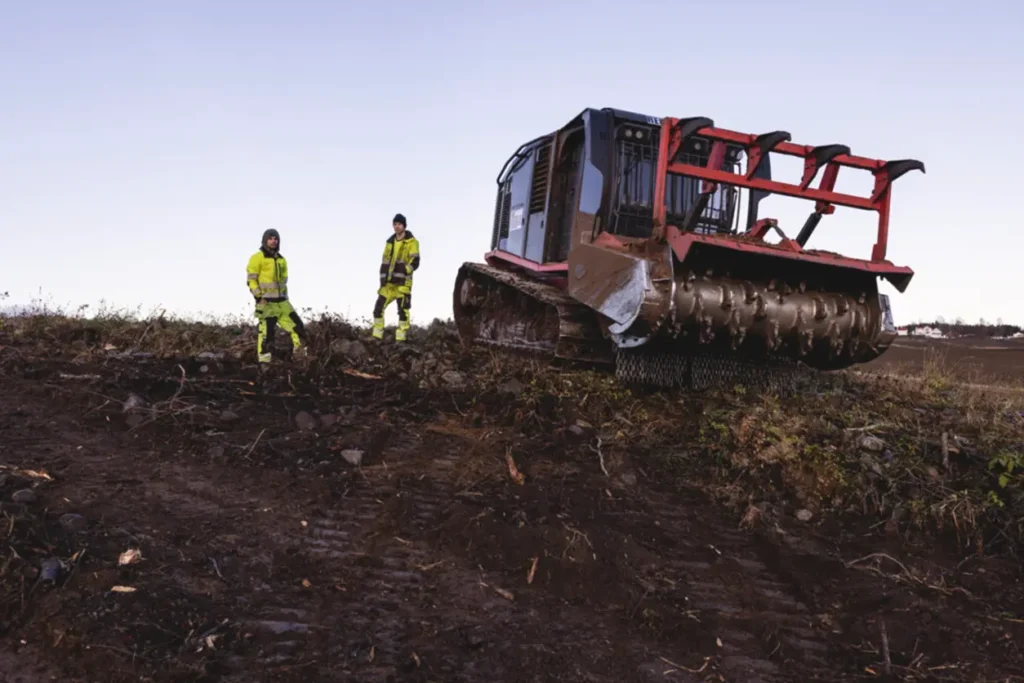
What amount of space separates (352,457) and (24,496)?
6.46ft

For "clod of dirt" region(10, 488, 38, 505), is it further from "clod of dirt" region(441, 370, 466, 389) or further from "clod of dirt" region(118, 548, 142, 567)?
"clod of dirt" region(441, 370, 466, 389)

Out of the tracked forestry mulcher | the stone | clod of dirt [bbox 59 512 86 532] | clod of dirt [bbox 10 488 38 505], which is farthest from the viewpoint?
the tracked forestry mulcher

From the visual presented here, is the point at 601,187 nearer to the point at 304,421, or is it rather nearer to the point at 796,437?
the point at 796,437

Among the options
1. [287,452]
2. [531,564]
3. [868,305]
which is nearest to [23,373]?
[287,452]

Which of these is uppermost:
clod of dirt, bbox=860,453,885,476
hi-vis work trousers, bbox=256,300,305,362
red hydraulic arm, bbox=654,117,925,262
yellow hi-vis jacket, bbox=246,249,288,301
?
red hydraulic arm, bbox=654,117,925,262

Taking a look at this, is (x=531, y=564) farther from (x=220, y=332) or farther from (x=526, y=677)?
(x=220, y=332)

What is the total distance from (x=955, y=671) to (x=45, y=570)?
4.25 m

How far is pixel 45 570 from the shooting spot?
11.9 feet

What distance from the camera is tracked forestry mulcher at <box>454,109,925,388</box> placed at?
6.48 m

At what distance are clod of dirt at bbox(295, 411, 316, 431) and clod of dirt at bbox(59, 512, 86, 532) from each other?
2.12 meters

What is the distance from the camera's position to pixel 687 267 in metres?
6.56

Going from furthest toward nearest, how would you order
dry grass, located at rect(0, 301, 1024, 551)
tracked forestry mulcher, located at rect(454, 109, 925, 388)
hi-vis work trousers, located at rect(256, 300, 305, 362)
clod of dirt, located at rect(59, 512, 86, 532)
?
hi-vis work trousers, located at rect(256, 300, 305, 362) → tracked forestry mulcher, located at rect(454, 109, 925, 388) → dry grass, located at rect(0, 301, 1024, 551) → clod of dirt, located at rect(59, 512, 86, 532)

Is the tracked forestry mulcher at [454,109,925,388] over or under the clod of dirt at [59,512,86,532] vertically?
over

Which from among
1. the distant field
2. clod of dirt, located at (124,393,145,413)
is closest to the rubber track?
clod of dirt, located at (124,393,145,413)
